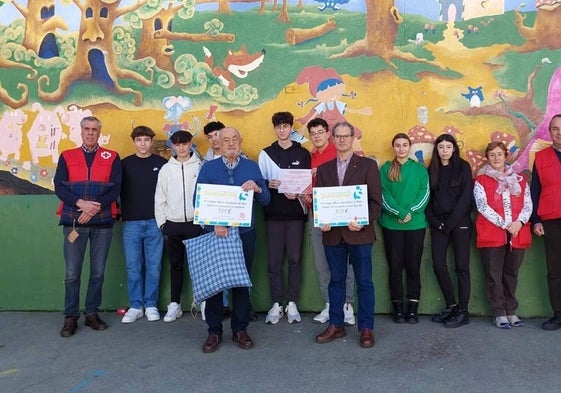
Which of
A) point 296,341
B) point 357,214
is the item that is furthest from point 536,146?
point 296,341

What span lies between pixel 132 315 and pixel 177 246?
0.92m

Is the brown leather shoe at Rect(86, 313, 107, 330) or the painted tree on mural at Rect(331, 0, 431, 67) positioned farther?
the painted tree on mural at Rect(331, 0, 431, 67)

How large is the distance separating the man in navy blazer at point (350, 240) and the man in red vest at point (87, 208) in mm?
2214

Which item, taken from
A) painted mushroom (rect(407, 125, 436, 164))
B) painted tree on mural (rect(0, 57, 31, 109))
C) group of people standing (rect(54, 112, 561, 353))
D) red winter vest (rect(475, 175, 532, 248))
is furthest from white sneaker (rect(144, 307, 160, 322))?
red winter vest (rect(475, 175, 532, 248))

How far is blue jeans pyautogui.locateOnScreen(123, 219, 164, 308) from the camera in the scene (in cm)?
555

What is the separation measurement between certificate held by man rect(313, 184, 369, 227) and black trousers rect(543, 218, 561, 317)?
2000 millimetres

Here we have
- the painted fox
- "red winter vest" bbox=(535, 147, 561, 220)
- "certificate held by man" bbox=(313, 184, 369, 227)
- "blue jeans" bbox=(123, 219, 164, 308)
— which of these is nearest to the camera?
"certificate held by man" bbox=(313, 184, 369, 227)

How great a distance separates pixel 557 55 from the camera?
545cm

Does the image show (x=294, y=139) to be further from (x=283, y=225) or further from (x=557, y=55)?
(x=557, y=55)

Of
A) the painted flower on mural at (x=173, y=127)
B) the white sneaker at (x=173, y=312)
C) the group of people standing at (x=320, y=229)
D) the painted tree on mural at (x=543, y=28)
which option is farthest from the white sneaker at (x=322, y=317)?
the painted tree on mural at (x=543, y=28)

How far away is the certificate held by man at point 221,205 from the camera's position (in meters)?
4.42

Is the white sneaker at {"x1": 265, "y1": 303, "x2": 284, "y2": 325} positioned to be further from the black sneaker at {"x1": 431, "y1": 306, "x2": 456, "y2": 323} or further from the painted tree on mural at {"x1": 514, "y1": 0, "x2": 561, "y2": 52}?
the painted tree on mural at {"x1": 514, "y1": 0, "x2": 561, "y2": 52}

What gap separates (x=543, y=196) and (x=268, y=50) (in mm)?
3312

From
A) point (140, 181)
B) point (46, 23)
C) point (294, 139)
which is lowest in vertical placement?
point (140, 181)
